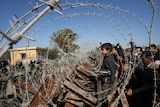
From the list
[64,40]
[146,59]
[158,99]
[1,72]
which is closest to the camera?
[158,99]

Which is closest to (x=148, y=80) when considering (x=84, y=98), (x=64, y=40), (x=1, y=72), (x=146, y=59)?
(x=146, y=59)

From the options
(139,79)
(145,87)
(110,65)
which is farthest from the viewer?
(110,65)

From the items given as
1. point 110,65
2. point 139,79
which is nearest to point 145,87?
point 139,79

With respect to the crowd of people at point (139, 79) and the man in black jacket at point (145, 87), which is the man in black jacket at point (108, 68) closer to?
the crowd of people at point (139, 79)

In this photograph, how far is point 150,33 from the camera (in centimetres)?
288

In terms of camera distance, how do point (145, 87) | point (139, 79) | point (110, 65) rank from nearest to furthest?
point (145, 87), point (139, 79), point (110, 65)

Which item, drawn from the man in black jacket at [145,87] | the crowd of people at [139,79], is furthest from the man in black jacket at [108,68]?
the man in black jacket at [145,87]

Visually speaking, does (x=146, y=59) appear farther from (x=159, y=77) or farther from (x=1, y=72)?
(x=1, y=72)

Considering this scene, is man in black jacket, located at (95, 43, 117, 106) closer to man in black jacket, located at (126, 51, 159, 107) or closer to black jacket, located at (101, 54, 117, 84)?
black jacket, located at (101, 54, 117, 84)

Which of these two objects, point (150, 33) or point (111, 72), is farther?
point (111, 72)

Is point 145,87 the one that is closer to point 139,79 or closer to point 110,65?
point 139,79

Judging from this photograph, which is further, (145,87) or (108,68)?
(108,68)

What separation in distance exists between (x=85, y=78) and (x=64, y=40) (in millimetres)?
3593

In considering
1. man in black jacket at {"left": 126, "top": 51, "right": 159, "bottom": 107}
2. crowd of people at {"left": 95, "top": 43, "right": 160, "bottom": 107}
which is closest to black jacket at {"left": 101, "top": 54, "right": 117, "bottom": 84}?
crowd of people at {"left": 95, "top": 43, "right": 160, "bottom": 107}
